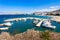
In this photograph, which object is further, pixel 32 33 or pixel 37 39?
pixel 32 33

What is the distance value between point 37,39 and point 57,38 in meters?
1.96

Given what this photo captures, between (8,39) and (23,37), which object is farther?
(23,37)

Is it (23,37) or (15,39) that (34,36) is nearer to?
(23,37)

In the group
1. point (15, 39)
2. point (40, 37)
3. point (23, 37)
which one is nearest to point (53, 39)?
point (40, 37)

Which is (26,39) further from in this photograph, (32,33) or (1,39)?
(1,39)

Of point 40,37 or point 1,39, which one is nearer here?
point 1,39

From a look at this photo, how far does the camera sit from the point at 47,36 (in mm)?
11195

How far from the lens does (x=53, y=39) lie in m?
11.2

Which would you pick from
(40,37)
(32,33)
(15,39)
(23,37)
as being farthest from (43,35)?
(15,39)

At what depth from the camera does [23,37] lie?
11.5 metres

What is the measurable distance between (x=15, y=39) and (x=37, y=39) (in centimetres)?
202

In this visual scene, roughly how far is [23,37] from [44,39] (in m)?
2.04

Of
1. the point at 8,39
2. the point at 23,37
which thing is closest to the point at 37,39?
the point at 23,37

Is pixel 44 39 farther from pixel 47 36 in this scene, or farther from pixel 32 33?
pixel 32 33
